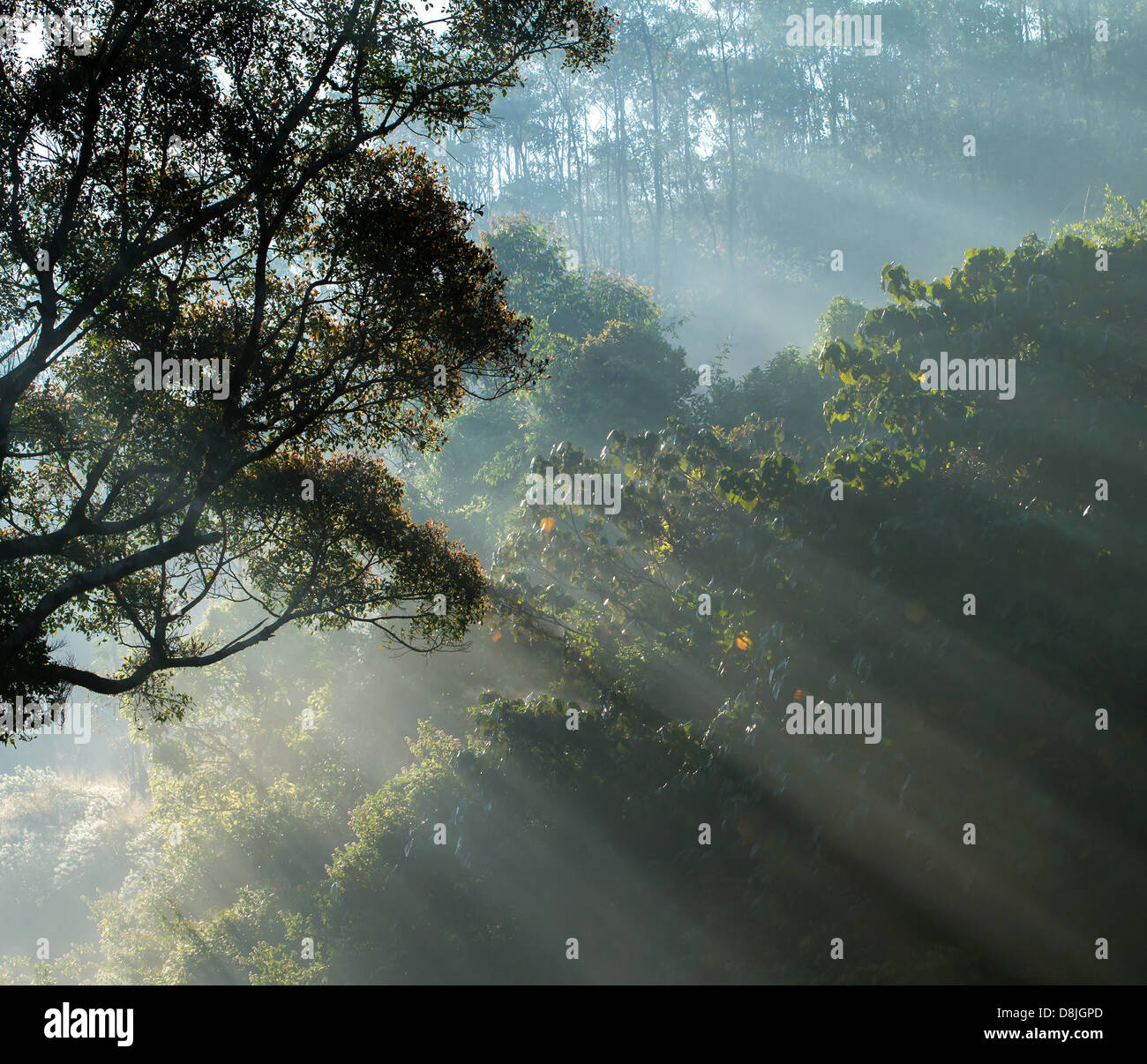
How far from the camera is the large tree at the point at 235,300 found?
766 cm

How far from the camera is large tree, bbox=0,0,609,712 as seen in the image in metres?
7.66

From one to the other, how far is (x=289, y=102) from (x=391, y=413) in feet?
10.4

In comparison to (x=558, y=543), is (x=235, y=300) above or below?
above

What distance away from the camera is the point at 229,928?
77.5 feet

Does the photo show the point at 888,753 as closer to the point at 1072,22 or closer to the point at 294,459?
the point at 294,459

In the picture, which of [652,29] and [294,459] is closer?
[294,459]

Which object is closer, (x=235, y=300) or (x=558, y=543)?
(x=235, y=300)

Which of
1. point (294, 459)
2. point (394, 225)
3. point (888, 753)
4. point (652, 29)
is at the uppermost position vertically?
point (652, 29)

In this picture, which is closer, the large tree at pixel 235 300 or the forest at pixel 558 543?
the large tree at pixel 235 300

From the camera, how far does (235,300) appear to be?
8.82m

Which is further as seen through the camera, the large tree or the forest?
the forest

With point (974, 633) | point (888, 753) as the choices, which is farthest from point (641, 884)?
point (974, 633)
